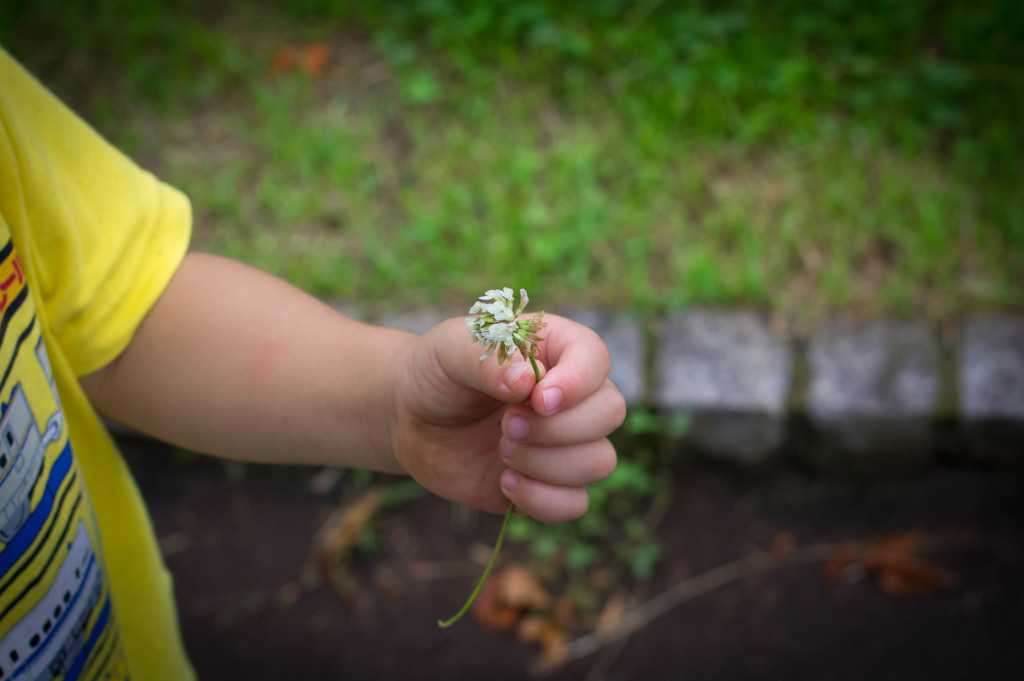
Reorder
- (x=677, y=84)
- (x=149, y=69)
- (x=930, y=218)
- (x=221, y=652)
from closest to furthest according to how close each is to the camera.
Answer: (x=221, y=652), (x=930, y=218), (x=677, y=84), (x=149, y=69)

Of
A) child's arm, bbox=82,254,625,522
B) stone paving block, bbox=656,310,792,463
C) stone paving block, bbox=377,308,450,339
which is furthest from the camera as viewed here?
stone paving block, bbox=377,308,450,339

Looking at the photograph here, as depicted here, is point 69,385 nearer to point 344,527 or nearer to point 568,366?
point 568,366

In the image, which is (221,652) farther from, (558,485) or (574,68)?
(574,68)

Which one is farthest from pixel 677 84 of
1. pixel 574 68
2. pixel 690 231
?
pixel 690 231

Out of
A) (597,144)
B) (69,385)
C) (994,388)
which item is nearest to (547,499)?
(69,385)

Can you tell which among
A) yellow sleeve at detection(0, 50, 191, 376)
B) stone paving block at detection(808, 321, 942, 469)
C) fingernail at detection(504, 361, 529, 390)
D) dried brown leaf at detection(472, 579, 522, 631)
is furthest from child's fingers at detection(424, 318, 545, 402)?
stone paving block at detection(808, 321, 942, 469)

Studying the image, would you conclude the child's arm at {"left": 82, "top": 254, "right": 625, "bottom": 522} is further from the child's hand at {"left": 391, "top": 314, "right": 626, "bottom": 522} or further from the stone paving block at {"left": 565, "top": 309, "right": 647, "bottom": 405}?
the stone paving block at {"left": 565, "top": 309, "right": 647, "bottom": 405}
